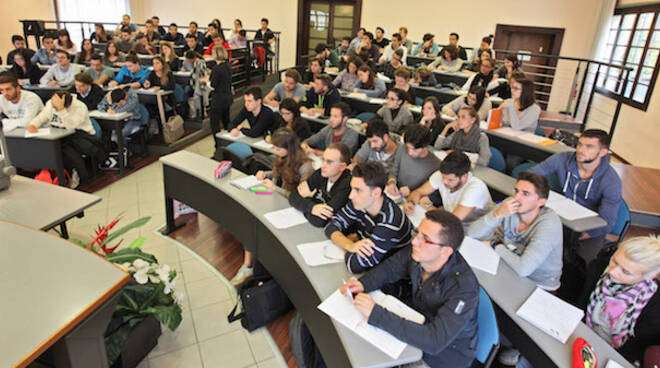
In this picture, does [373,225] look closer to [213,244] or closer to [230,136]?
[213,244]

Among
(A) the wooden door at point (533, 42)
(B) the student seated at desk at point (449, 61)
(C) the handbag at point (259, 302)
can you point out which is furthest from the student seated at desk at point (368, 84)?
(A) the wooden door at point (533, 42)

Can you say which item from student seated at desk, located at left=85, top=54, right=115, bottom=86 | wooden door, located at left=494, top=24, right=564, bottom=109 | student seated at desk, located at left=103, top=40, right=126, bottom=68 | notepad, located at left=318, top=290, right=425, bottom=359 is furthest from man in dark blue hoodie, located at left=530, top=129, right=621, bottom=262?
A: student seated at desk, located at left=103, top=40, right=126, bottom=68

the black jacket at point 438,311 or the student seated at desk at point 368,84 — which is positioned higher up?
the student seated at desk at point 368,84

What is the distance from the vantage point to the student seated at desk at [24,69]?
251 inches

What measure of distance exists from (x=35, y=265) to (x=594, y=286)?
2.77 metres

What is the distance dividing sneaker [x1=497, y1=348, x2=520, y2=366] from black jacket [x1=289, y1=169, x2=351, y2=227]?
126cm

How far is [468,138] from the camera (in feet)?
12.1

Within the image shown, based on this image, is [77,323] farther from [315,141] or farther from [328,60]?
[328,60]

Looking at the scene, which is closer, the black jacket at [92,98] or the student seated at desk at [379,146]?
the student seated at desk at [379,146]

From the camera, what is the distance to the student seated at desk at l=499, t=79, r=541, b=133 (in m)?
4.24

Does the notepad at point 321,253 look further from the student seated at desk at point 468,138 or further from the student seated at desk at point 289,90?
the student seated at desk at point 289,90

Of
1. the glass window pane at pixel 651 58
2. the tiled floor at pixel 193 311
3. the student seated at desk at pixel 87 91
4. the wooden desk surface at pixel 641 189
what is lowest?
the tiled floor at pixel 193 311

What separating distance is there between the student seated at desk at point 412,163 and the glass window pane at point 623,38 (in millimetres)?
6857

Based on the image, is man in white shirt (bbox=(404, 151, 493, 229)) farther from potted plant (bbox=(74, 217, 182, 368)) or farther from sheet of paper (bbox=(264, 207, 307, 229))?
potted plant (bbox=(74, 217, 182, 368))
